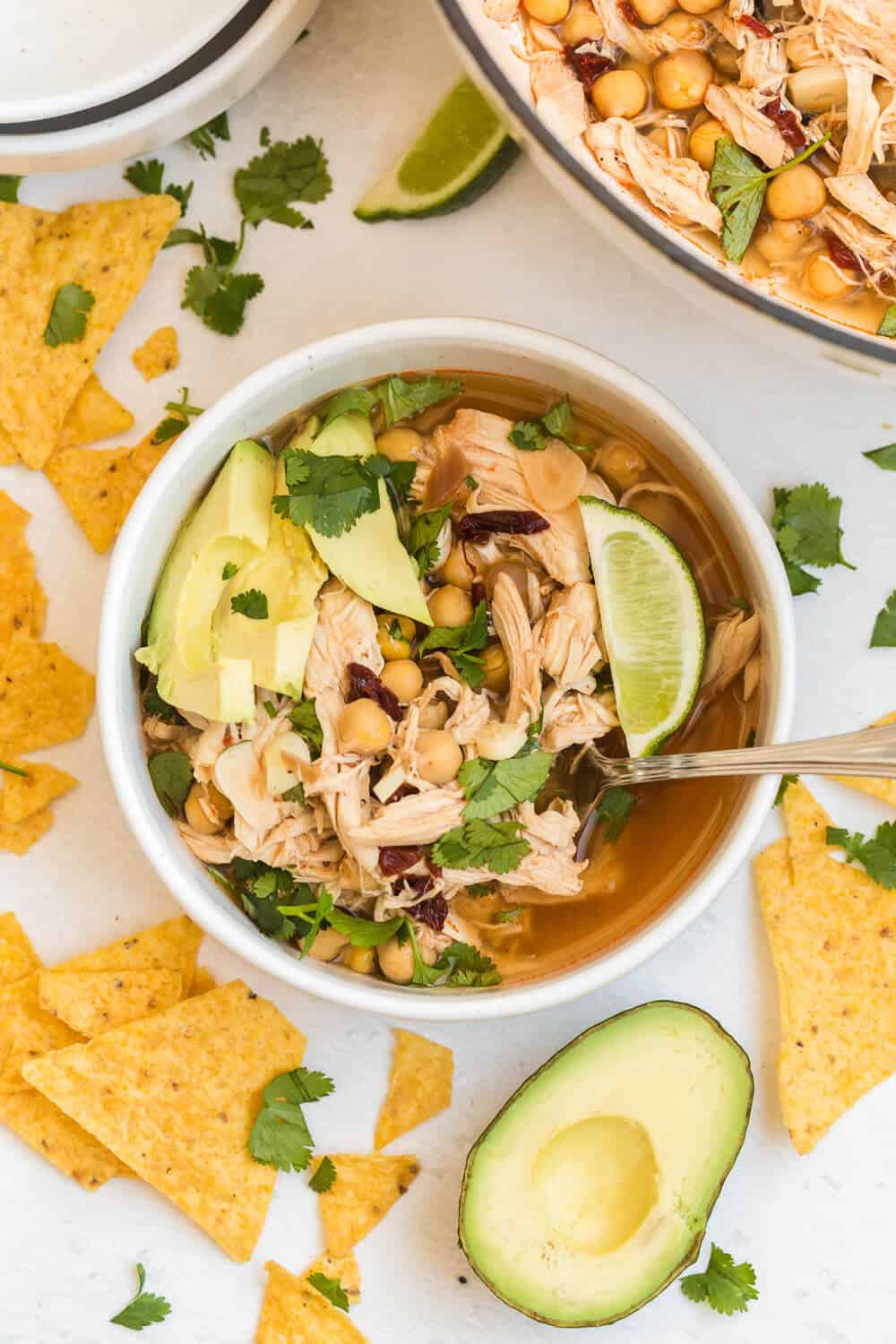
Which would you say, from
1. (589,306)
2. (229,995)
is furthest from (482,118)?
(229,995)

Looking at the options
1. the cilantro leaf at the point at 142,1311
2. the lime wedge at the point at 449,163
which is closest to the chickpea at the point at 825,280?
the lime wedge at the point at 449,163

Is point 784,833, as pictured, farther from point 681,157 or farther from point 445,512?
point 681,157

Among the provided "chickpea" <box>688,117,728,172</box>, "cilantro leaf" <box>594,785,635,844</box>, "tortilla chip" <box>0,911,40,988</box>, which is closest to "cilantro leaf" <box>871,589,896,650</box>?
"cilantro leaf" <box>594,785,635,844</box>

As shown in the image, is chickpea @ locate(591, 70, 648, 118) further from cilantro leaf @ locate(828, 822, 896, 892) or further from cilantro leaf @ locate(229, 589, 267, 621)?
cilantro leaf @ locate(828, 822, 896, 892)

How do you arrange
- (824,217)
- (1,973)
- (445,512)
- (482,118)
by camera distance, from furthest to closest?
1. (1,973)
2. (482,118)
3. (445,512)
4. (824,217)

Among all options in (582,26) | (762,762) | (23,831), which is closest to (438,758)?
(762,762)

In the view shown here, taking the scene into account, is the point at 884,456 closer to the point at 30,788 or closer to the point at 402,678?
the point at 402,678
